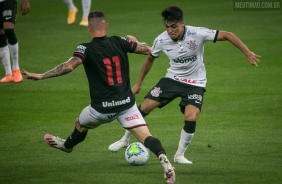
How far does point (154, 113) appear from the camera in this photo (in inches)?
592

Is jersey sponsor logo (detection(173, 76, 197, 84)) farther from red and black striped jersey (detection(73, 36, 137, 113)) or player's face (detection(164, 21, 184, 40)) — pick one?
red and black striped jersey (detection(73, 36, 137, 113))

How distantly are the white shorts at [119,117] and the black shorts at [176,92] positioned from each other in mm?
1327

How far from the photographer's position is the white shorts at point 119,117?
991 centimetres

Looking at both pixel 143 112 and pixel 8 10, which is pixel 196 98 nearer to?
pixel 143 112

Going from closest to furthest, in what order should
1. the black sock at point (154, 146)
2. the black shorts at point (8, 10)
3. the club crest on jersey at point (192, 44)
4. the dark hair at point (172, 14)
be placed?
the black sock at point (154, 146)
the dark hair at point (172, 14)
the club crest on jersey at point (192, 44)
the black shorts at point (8, 10)

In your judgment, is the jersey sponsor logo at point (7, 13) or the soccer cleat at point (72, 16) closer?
the jersey sponsor logo at point (7, 13)

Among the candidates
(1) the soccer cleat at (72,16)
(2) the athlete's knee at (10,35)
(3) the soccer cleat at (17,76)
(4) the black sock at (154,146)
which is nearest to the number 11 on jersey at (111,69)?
(4) the black sock at (154,146)

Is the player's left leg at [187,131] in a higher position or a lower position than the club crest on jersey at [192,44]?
lower

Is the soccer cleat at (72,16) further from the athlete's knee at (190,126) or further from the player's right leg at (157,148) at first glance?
the player's right leg at (157,148)

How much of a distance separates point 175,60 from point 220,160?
1712 millimetres

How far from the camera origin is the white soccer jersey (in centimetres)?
1120

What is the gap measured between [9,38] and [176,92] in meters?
6.92

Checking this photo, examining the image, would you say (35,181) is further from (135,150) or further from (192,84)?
(192,84)

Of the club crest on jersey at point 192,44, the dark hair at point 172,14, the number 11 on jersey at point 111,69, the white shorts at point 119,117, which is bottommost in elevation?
the white shorts at point 119,117
